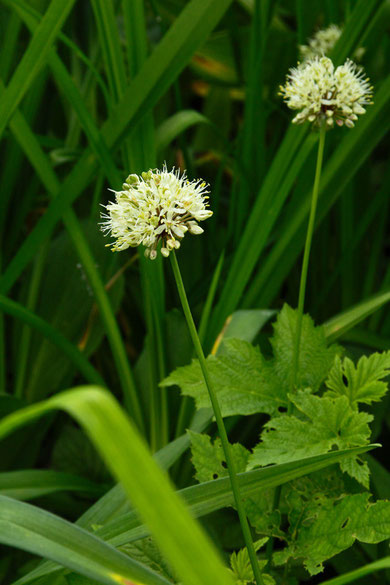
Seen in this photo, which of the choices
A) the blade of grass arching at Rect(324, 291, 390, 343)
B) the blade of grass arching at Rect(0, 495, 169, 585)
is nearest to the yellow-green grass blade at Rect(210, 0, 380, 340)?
the blade of grass arching at Rect(324, 291, 390, 343)

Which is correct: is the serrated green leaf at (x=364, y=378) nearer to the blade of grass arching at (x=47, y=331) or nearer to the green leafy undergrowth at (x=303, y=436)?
the green leafy undergrowth at (x=303, y=436)

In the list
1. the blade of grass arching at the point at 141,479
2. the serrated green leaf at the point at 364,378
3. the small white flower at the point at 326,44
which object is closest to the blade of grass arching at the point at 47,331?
the serrated green leaf at the point at 364,378

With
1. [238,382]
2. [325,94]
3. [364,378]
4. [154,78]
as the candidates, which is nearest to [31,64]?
[154,78]

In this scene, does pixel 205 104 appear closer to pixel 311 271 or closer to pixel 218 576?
pixel 311 271

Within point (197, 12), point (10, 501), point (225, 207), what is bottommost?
point (10, 501)

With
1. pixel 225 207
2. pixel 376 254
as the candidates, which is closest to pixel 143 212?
pixel 376 254

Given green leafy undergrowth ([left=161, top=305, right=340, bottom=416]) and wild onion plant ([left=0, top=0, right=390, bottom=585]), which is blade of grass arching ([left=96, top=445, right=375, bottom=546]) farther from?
green leafy undergrowth ([left=161, top=305, right=340, bottom=416])

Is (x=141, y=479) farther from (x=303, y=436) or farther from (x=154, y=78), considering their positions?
(x=154, y=78)
